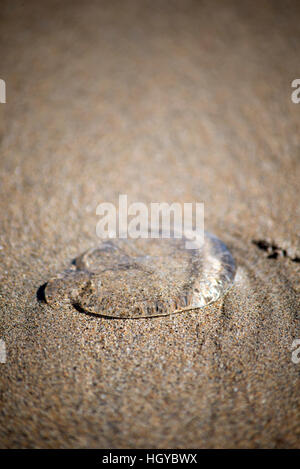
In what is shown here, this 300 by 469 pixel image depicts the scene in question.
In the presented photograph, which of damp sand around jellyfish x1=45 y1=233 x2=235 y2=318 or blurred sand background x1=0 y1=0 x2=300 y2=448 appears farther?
damp sand around jellyfish x1=45 y1=233 x2=235 y2=318

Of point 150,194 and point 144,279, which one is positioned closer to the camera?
point 144,279

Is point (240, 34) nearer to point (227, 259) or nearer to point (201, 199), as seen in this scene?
point (201, 199)

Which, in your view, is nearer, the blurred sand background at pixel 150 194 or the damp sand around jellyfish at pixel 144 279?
the blurred sand background at pixel 150 194

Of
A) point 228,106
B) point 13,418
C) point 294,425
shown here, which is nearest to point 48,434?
point 13,418

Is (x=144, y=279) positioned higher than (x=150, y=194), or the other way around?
(x=150, y=194)
